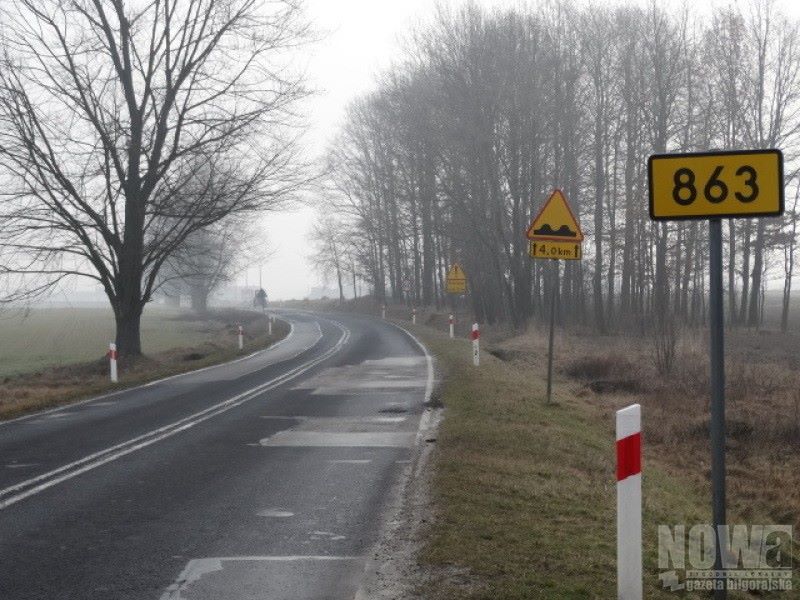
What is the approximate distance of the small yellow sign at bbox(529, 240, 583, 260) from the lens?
1504 cm

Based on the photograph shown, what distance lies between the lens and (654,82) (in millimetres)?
41250

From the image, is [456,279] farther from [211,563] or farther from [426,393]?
[211,563]

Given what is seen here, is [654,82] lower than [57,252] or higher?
higher

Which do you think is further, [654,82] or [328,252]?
[328,252]

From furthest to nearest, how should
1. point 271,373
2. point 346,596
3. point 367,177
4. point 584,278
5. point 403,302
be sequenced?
point 403,302 → point 367,177 → point 584,278 → point 271,373 → point 346,596

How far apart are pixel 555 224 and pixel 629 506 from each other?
997 centimetres

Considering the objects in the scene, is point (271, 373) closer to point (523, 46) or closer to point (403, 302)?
point (523, 46)

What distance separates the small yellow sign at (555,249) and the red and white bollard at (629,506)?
31.7ft

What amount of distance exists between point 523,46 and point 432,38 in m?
4.21

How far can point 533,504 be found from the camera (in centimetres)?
845

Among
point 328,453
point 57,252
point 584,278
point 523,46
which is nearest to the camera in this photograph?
point 328,453

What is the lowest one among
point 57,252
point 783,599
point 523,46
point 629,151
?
point 783,599

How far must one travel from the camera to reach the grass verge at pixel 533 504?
6.11m

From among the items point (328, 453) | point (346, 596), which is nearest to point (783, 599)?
point (346, 596)
